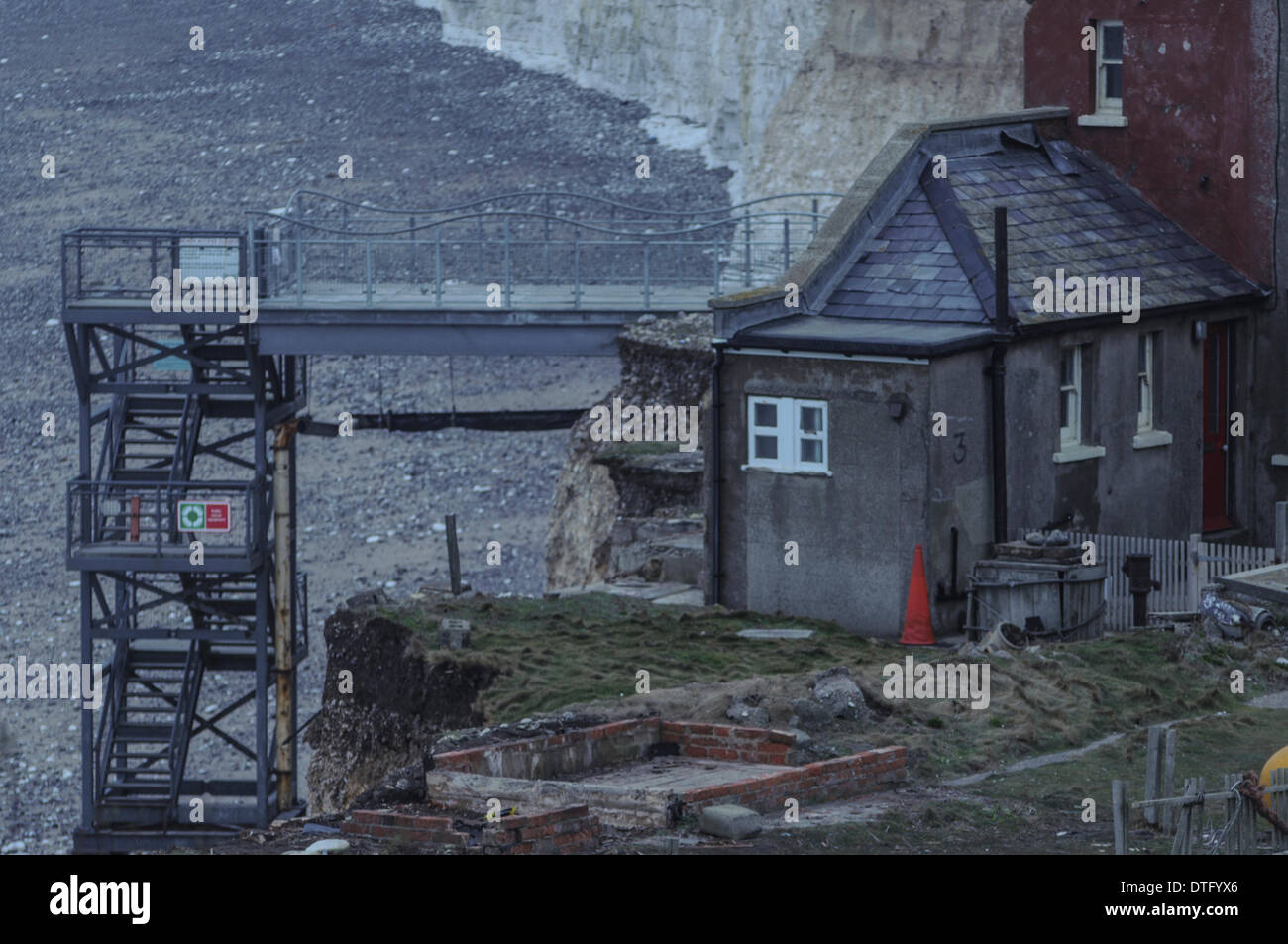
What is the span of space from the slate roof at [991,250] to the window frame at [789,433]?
0.72 m

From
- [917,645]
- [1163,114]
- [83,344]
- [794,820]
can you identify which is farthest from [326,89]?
[794,820]

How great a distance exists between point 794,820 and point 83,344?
64.7 ft

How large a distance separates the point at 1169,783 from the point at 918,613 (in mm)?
8966

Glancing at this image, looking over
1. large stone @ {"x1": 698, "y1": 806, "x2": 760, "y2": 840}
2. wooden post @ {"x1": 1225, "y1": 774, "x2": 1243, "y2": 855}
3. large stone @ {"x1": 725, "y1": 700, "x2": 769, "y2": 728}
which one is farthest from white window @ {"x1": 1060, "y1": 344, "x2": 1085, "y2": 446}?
wooden post @ {"x1": 1225, "y1": 774, "x2": 1243, "y2": 855}

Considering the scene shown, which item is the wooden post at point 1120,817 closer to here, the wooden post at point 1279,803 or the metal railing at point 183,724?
the wooden post at point 1279,803

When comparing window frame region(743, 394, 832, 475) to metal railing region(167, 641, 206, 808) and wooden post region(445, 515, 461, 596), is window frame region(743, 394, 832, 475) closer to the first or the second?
wooden post region(445, 515, 461, 596)

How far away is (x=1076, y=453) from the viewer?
2694 centimetres

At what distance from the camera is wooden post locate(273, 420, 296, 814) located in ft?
104

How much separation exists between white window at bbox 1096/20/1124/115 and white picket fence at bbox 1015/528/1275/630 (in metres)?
7.34

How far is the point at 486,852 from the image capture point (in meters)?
14.0

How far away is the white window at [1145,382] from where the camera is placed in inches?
1097

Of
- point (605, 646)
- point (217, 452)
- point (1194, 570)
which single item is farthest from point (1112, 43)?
point (217, 452)

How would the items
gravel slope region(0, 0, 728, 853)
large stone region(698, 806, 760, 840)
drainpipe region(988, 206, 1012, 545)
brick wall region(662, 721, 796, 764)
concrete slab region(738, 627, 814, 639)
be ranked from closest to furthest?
large stone region(698, 806, 760, 840)
brick wall region(662, 721, 796, 764)
concrete slab region(738, 627, 814, 639)
drainpipe region(988, 206, 1012, 545)
gravel slope region(0, 0, 728, 853)
